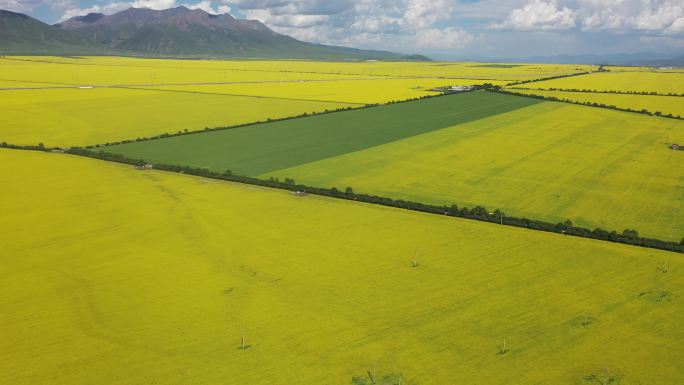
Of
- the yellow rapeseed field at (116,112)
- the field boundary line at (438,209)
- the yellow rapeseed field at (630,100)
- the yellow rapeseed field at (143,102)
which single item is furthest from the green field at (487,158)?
the yellow rapeseed field at (143,102)

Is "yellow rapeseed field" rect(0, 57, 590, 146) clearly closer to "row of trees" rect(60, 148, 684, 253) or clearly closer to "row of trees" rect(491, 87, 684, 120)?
"row of trees" rect(491, 87, 684, 120)

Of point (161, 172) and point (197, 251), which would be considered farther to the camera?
point (161, 172)

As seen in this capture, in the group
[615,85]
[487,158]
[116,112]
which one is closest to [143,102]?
[116,112]

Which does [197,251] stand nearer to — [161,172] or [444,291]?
[444,291]

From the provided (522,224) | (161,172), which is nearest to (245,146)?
(161,172)

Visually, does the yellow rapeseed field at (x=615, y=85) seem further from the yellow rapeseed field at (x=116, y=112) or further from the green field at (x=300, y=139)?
the yellow rapeseed field at (x=116, y=112)

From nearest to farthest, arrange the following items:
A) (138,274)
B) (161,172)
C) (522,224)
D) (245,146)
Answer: (138,274) → (522,224) → (161,172) → (245,146)
